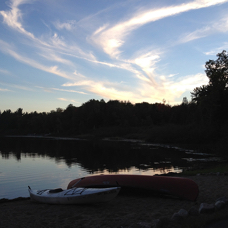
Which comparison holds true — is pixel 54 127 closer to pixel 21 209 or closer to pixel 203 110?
pixel 203 110

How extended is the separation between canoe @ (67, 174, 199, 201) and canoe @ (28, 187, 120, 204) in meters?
0.97

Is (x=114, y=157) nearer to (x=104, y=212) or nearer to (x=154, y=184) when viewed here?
(x=154, y=184)

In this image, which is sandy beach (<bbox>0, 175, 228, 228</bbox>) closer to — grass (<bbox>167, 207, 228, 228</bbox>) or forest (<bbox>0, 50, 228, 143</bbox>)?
grass (<bbox>167, 207, 228, 228</bbox>)

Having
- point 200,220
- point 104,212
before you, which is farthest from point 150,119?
point 200,220

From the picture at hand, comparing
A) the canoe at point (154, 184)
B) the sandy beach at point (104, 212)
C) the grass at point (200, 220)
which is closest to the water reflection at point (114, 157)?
the canoe at point (154, 184)

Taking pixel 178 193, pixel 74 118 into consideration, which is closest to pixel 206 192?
pixel 178 193

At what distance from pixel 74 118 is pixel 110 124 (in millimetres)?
18816

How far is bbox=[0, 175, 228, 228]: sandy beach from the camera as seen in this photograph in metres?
7.28

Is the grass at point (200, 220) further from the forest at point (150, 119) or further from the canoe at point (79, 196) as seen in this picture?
the forest at point (150, 119)

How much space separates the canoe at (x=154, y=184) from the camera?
31.5ft

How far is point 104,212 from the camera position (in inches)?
331

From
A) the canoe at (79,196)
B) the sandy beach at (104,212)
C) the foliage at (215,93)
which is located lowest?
the sandy beach at (104,212)

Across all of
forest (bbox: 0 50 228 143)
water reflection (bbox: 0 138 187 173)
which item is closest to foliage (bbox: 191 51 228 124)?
forest (bbox: 0 50 228 143)

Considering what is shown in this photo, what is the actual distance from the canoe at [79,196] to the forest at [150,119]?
24234mm
